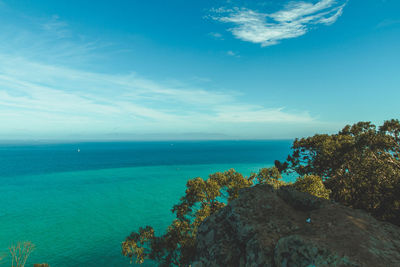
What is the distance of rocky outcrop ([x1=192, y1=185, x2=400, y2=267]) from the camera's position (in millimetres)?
7754

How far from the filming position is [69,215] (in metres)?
49.8

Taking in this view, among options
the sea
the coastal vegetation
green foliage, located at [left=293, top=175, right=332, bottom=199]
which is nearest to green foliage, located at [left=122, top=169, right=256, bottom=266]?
the coastal vegetation

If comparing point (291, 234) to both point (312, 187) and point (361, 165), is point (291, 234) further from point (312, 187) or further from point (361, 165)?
point (361, 165)

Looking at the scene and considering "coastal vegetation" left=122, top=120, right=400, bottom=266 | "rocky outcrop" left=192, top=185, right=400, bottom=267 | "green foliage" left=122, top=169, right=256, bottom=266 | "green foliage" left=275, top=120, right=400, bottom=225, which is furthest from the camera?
"green foliage" left=275, top=120, right=400, bottom=225

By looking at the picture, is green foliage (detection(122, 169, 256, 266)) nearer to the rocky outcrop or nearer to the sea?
the rocky outcrop

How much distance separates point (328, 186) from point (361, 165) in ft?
18.7

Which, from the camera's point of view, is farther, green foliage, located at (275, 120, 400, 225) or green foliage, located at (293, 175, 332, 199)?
green foliage, located at (275, 120, 400, 225)

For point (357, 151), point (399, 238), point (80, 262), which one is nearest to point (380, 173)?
point (357, 151)

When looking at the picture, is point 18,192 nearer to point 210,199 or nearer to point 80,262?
point 80,262

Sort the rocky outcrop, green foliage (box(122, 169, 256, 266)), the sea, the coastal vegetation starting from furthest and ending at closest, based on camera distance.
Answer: the sea → the coastal vegetation → green foliage (box(122, 169, 256, 266)) → the rocky outcrop

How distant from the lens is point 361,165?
1005 inches

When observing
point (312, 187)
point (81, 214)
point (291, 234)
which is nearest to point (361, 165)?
point (312, 187)

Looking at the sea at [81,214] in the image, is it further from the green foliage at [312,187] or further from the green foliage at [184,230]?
the green foliage at [312,187]

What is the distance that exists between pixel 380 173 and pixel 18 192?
9379cm
